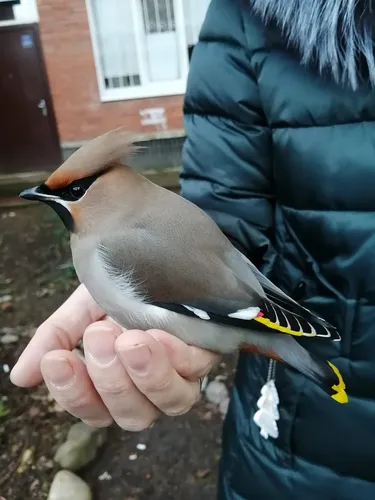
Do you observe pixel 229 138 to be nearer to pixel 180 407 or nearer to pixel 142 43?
pixel 180 407

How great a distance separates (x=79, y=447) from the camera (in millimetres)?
2320

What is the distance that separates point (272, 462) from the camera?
1241 millimetres

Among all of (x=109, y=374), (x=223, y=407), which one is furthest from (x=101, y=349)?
(x=223, y=407)

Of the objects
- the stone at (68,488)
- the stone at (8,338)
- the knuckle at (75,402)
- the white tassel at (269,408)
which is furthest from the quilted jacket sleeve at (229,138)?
the stone at (8,338)

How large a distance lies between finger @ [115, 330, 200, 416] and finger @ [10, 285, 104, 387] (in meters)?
Answer: 0.20

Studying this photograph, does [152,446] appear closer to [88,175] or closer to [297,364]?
[297,364]

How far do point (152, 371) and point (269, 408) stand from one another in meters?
0.43

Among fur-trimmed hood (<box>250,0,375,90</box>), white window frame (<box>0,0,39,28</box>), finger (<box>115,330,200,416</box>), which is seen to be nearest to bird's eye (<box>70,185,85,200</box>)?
finger (<box>115,330,200,416</box>)

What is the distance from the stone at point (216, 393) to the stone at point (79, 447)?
1.55ft

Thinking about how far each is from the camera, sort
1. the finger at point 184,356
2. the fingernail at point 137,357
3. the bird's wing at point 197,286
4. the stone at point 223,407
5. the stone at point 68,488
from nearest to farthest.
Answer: the fingernail at point 137,357
the finger at point 184,356
the bird's wing at point 197,286
the stone at point 68,488
the stone at point 223,407

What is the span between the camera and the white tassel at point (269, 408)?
1.20 m

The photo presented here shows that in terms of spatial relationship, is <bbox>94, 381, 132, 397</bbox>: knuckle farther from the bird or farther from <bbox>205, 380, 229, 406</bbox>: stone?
<bbox>205, 380, 229, 406</bbox>: stone

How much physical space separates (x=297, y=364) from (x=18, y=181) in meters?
4.26

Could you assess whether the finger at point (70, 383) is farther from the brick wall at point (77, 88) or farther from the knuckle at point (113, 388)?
the brick wall at point (77, 88)
